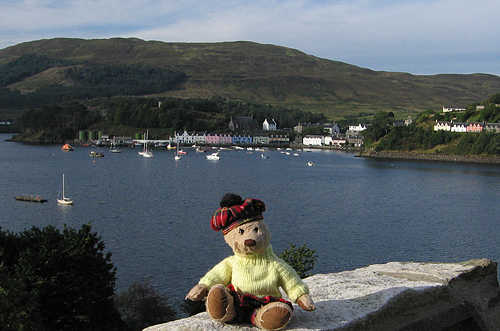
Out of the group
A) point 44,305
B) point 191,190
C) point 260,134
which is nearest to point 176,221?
point 191,190

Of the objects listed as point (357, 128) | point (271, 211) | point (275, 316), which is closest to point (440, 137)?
point (357, 128)

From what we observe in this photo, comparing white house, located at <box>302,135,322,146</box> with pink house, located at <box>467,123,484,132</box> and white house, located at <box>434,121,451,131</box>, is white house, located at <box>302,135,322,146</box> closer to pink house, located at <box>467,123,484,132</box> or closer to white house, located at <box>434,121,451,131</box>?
white house, located at <box>434,121,451,131</box>

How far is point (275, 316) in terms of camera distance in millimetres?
5211

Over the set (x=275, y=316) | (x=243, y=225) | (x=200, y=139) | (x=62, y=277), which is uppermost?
(x=243, y=225)

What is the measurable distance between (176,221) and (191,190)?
→ 66.3 feet

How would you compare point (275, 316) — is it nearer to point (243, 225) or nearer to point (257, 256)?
point (257, 256)

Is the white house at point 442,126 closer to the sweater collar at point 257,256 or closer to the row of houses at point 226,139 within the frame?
the row of houses at point 226,139

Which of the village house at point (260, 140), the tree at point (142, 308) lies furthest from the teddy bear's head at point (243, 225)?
the village house at point (260, 140)

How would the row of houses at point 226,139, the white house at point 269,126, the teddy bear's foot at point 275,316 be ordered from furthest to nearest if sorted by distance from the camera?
the white house at point 269,126 < the row of houses at point 226,139 < the teddy bear's foot at point 275,316

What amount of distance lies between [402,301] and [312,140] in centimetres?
16562

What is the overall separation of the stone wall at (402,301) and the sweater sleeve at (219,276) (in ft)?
1.10

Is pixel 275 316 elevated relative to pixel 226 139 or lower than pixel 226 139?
elevated

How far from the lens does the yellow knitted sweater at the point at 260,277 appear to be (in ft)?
18.6

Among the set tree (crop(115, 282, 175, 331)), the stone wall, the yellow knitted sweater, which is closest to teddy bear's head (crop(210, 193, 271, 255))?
the yellow knitted sweater
